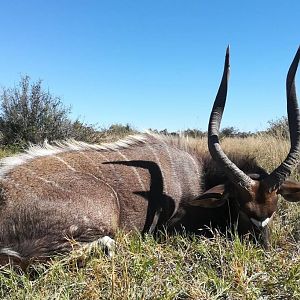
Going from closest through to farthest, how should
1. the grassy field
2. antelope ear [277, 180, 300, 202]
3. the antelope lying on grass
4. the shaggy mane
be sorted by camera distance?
the grassy field < the antelope lying on grass < the shaggy mane < antelope ear [277, 180, 300, 202]

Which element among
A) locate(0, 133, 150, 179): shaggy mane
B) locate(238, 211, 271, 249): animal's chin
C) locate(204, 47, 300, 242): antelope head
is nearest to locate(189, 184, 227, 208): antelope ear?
locate(204, 47, 300, 242): antelope head

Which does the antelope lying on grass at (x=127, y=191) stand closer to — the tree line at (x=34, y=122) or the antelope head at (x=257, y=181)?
the antelope head at (x=257, y=181)

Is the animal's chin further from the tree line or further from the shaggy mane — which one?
the tree line

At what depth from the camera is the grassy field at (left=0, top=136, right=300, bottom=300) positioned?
219cm

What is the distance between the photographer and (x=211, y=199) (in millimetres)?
3338

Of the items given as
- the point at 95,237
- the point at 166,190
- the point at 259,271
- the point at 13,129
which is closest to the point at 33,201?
the point at 95,237

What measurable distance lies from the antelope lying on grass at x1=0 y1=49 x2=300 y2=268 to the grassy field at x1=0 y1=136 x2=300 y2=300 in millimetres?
205

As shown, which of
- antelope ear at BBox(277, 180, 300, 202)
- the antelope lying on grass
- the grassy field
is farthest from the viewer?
antelope ear at BBox(277, 180, 300, 202)

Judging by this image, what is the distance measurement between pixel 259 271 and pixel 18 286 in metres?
1.28

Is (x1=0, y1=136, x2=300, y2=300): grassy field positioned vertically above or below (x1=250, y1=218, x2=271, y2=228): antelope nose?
below

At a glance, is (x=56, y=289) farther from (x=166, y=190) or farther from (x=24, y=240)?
(x=166, y=190)

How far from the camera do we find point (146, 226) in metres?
3.42

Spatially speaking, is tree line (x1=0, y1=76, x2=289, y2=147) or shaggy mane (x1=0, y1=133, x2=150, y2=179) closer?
shaggy mane (x1=0, y1=133, x2=150, y2=179)

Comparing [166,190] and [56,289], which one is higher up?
[166,190]
